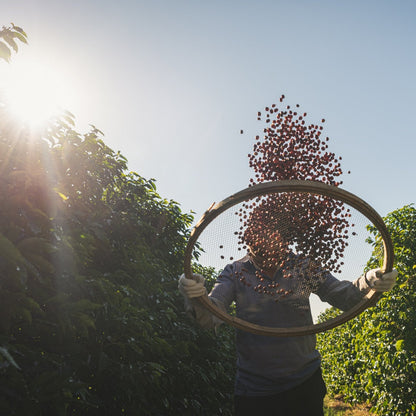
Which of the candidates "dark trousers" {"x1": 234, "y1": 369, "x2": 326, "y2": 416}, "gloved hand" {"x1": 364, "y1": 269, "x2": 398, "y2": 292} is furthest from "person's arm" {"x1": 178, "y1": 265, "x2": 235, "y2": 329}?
"gloved hand" {"x1": 364, "y1": 269, "x2": 398, "y2": 292}

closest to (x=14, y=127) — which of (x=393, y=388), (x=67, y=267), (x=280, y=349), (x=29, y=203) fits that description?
(x=29, y=203)

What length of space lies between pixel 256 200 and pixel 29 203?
1.46 meters

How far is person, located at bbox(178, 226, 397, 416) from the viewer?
8.48 ft

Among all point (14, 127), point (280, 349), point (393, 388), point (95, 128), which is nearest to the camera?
point (14, 127)

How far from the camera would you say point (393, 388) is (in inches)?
265

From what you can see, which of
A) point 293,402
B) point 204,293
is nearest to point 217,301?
point 204,293

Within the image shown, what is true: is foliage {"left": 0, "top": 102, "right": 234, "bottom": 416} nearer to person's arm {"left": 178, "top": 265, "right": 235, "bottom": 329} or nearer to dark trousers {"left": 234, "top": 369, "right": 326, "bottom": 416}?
person's arm {"left": 178, "top": 265, "right": 235, "bottom": 329}

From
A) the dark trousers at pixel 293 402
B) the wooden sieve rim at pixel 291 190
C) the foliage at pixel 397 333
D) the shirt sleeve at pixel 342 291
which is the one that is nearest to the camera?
the wooden sieve rim at pixel 291 190

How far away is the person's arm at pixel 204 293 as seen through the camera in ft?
8.02

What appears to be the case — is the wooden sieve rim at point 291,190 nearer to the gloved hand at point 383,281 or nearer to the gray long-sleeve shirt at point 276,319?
the gloved hand at point 383,281

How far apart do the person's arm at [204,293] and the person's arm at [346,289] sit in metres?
0.73

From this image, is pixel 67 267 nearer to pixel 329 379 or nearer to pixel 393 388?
pixel 393 388

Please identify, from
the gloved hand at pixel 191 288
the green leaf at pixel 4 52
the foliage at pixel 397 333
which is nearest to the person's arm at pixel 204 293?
the gloved hand at pixel 191 288

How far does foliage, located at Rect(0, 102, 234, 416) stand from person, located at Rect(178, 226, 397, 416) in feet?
2.55
